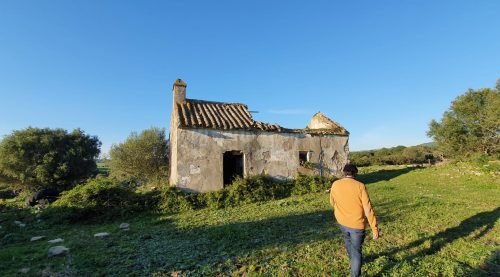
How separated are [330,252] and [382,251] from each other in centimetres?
104

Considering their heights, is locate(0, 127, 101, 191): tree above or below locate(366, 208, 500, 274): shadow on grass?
above

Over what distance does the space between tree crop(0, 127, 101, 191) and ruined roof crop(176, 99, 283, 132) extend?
1983 cm

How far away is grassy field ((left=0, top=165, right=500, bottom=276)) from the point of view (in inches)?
225

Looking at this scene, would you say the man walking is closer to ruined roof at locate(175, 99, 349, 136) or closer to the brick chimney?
ruined roof at locate(175, 99, 349, 136)

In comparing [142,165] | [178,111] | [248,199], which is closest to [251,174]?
[248,199]

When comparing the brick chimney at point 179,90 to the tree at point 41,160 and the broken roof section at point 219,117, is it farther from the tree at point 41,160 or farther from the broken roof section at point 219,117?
the tree at point 41,160

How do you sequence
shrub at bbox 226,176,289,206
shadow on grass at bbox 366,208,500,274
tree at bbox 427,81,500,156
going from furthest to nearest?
tree at bbox 427,81,500,156 < shrub at bbox 226,176,289,206 < shadow on grass at bbox 366,208,500,274

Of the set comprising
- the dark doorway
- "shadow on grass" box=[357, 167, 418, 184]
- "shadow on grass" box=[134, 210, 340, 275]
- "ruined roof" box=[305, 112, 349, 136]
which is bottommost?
"shadow on grass" box=[134, 210, 340, 275]

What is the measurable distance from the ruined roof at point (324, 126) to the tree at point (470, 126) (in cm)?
2537

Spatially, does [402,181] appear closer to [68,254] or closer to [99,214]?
[99,214]

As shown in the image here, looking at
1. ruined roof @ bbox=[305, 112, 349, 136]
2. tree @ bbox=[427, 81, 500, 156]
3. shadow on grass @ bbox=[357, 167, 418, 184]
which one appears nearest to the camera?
ruined roof @ bbox=[305, 112, 349, 136]

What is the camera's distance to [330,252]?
651 cm

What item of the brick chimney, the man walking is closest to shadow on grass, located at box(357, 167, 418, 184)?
the brick chimney

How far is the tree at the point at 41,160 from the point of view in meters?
29.5
